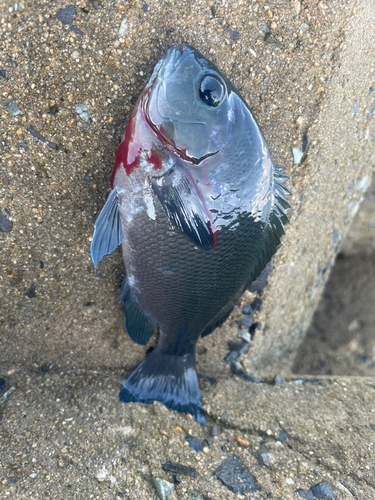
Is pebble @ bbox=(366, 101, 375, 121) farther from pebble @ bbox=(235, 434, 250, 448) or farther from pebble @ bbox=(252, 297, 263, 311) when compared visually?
pebble @ bbox=(235, 434, 250, 448)

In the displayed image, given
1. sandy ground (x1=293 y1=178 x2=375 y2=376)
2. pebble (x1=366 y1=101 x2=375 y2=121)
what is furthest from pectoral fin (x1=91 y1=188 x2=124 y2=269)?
sandy ground (x1=293 y1=178 x2=375 y2=376)

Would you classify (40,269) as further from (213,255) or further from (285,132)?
(285,132)

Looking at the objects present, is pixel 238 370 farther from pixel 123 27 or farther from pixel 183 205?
pixel 123 27

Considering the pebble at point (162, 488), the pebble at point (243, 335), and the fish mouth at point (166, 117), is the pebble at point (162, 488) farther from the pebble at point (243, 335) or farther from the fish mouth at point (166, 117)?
the fish mouth at point (166, 117)

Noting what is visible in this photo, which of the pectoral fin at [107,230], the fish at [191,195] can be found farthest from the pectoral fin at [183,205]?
the pectoral fin at [107,230]

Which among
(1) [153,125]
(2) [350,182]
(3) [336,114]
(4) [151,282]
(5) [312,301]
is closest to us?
(1) [153,125]

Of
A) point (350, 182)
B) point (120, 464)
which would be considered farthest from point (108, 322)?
point (350, 182)

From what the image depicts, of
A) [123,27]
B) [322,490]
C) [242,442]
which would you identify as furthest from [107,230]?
[322,490]
